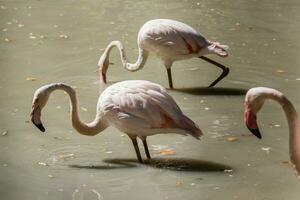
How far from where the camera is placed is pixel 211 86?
673cm

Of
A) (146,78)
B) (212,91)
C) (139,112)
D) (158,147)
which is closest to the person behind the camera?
(139,112)

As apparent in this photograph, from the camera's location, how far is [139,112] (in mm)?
5051

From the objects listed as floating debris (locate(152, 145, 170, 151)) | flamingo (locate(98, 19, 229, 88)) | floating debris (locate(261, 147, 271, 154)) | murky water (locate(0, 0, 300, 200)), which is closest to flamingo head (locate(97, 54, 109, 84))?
murky water (locate(0, 0, 300, 200))

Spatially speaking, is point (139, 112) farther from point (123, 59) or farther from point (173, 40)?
point (123, 59)

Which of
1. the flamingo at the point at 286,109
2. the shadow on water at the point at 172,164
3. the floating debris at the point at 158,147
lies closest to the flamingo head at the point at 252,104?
the flamingo at the point at 286,109

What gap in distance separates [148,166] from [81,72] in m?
2.22

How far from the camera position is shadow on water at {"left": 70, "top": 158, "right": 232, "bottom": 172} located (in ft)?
16.4

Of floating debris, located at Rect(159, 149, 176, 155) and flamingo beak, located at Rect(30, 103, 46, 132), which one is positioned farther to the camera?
floating debris, located at Rect(159, 149, 176, 155)

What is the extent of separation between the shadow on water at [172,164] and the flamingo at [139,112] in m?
0.07

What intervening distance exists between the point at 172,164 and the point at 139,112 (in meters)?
0.37

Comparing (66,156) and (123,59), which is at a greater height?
(123,59)

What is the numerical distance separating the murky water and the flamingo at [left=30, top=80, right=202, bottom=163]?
0.21 m

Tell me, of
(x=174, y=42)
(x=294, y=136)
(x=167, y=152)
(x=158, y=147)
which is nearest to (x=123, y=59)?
(x=174, y=42)

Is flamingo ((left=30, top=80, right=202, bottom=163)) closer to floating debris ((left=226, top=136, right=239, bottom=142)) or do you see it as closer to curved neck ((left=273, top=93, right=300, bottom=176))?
floating debris ((left=226, top=136, right=239, bottom=142))
